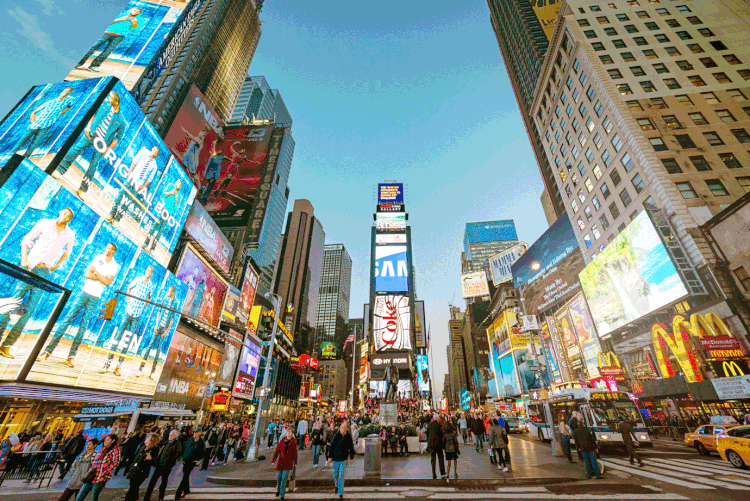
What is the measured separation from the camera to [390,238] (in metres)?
42.7

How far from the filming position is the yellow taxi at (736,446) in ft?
37.3

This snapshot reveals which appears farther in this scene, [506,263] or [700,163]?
[506,263]

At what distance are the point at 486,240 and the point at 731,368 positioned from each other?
6150 inches

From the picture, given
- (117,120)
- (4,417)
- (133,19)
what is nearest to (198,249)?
(117,120)

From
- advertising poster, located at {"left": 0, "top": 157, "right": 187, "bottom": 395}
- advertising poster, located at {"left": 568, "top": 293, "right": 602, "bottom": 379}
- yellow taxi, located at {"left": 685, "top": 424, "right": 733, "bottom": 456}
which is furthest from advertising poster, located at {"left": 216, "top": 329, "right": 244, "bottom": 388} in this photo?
advertising poster, located at {"left": 568, "top": 293, "right": 602, "bottom": 379}

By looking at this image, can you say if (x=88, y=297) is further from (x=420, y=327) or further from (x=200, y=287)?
(x=420, y=327)

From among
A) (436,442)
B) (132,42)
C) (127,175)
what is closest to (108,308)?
(127,175)

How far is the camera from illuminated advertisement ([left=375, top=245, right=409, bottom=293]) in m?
39.0

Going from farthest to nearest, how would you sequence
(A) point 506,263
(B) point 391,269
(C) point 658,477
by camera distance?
(A) point 506,263 → (B) point 391,269 → (C) point 658,477

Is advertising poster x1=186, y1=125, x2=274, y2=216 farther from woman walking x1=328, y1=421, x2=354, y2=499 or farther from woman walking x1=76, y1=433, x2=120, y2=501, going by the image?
woman walking x1=328, y1=421, x2=354, y2=499

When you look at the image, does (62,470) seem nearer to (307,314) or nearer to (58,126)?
(58,126)

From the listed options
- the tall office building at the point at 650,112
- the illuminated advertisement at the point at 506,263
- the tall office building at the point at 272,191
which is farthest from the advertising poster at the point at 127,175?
the illuminated advertisement at the point at 506,263

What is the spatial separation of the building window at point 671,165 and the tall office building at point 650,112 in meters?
0.13

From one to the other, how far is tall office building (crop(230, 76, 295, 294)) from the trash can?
1973 inches
